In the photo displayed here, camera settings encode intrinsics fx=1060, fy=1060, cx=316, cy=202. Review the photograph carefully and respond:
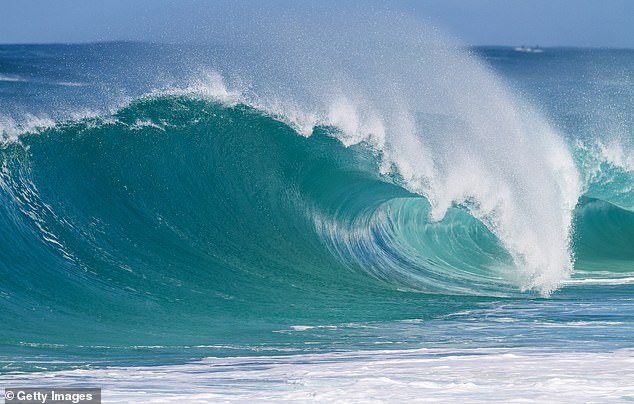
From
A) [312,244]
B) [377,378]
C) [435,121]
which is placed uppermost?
[435,121]

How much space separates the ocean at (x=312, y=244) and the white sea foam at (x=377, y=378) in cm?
3

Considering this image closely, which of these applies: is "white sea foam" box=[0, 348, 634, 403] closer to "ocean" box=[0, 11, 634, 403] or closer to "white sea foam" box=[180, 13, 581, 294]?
"ocean" box=[0, 11, 634, 403]

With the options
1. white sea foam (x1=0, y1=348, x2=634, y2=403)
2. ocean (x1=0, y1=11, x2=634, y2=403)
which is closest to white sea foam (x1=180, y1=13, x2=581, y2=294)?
ocean (x1=0, y1=11, x2=634, y2=403)

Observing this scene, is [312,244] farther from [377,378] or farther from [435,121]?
[377,378]

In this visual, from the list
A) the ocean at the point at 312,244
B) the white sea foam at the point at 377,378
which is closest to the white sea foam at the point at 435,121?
the ocean at the point at 312,244

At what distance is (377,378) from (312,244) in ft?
18.7

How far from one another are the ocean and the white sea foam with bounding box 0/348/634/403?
0.10 ft

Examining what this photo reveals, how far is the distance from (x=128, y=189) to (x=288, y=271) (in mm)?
2149

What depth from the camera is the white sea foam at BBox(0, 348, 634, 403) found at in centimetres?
669

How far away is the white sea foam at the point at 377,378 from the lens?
6688mm

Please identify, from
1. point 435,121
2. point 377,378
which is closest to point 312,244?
point 435,121

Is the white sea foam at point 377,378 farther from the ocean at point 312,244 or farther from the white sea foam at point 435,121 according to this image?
the white sea foam at point 435,121

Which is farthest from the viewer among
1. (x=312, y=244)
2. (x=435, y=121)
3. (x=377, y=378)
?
(x=435, y=121)

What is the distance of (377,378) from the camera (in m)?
7.16
